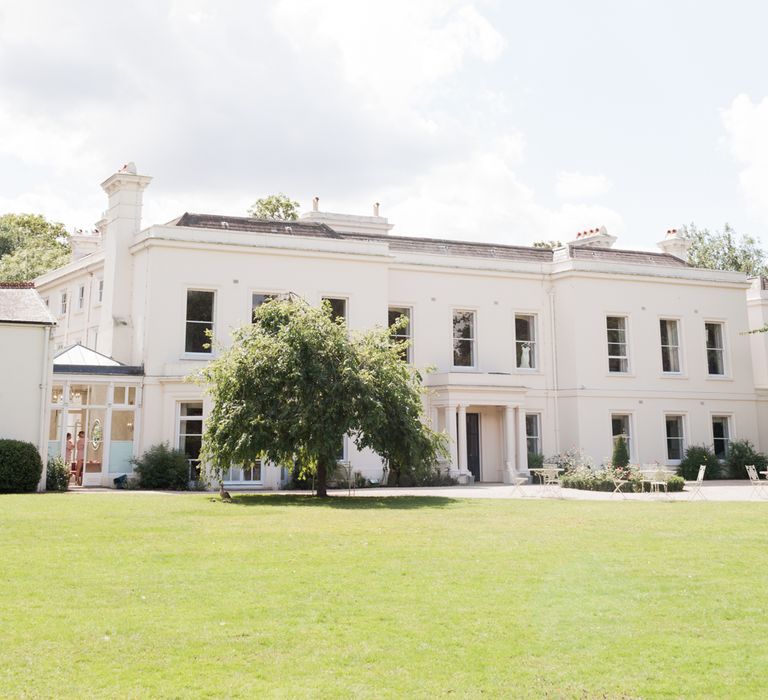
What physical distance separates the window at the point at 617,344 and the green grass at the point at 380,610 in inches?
731

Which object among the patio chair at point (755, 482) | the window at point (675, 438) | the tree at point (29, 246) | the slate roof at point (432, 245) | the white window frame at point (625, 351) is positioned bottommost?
the patio chair at point (755, 482)

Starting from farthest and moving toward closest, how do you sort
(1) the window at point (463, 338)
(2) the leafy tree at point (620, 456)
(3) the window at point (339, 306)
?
(1) the window at point (463, 338) → (3) the window at point (339, 306) → (2) the leafy tree at point (620, 456)

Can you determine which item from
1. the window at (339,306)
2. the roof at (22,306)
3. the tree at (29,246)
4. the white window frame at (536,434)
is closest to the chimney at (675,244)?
the white window frame at (536,434)

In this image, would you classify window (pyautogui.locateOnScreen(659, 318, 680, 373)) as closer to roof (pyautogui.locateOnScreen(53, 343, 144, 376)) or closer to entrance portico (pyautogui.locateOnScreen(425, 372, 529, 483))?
entrance portico (pyautogui.locateOnScreen(425, 372, 529, 483))

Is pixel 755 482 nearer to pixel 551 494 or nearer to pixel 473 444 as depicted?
pixel 551 494

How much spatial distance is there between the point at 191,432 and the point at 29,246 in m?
32.4

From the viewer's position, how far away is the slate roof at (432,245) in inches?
1137

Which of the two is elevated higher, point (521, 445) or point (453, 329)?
point (453, 329)

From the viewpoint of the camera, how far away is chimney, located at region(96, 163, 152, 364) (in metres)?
27.9

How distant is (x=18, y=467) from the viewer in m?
21.0

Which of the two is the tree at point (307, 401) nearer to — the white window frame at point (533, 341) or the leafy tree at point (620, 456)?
the leafy tree at point (620, 456)

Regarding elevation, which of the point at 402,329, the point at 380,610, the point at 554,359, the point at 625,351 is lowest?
the point at 380,610

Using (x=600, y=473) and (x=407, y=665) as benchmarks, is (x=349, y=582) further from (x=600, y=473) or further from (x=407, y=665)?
(x=600, y=473)

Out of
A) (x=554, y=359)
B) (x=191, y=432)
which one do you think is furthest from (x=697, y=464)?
(x=191, y=432)
